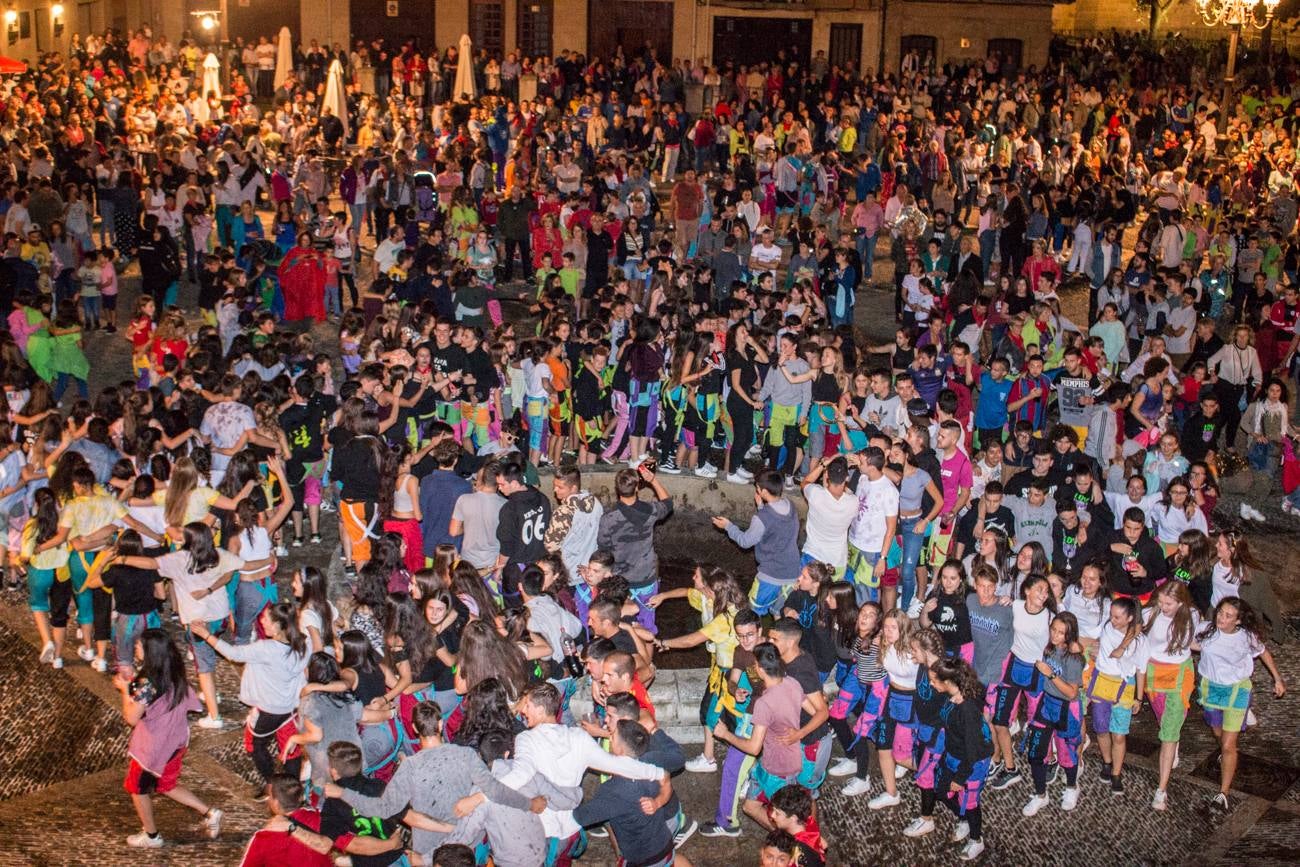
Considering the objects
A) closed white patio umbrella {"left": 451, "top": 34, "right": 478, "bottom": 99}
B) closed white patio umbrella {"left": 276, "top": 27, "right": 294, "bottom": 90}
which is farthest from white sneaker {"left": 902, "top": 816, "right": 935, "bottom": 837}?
closed white patio umbrella {"left": 276, "top": 27, "right": 294, "bottom": 90}

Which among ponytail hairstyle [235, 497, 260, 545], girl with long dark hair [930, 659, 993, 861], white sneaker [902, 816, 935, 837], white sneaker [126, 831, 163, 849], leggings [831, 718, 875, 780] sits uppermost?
ponytail hairstyle [235, 497, 260, 545]

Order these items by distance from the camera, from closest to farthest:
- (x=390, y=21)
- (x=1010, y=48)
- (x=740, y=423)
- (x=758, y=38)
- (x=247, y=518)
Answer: (x=247, y=518), (x=740, y=423), (x=758, y=38), (x=390, y=21), (x=1010, y=48)

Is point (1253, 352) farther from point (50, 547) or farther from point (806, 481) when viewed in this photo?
point (50, 547)

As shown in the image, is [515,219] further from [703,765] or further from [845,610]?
[845,610]

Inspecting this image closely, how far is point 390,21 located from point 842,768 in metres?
30.9

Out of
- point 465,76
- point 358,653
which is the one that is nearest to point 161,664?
point 358,653

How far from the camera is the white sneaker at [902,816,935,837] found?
9453mm

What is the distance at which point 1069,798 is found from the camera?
980cm

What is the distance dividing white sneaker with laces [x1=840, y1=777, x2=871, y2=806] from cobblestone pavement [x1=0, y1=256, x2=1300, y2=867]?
55 mm

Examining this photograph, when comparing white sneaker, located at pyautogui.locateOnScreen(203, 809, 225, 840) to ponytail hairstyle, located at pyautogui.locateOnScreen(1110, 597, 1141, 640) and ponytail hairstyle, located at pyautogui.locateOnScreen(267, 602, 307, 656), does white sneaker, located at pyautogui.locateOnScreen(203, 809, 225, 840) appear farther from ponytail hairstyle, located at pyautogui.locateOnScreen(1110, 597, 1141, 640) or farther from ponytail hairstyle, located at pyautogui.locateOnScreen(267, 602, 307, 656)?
ponytail hairstyle, located at pyautogui.locateOnScreen(1110, 597, 1141, 640)

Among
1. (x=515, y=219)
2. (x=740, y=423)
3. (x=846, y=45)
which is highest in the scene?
(x=846, y=45)

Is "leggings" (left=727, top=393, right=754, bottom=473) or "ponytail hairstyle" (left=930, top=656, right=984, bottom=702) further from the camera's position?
"leggings" (left=727, top=393, right=754, bottom=473)

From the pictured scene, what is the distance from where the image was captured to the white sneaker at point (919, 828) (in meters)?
9.45

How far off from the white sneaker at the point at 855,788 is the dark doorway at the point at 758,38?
29080 millimetres
